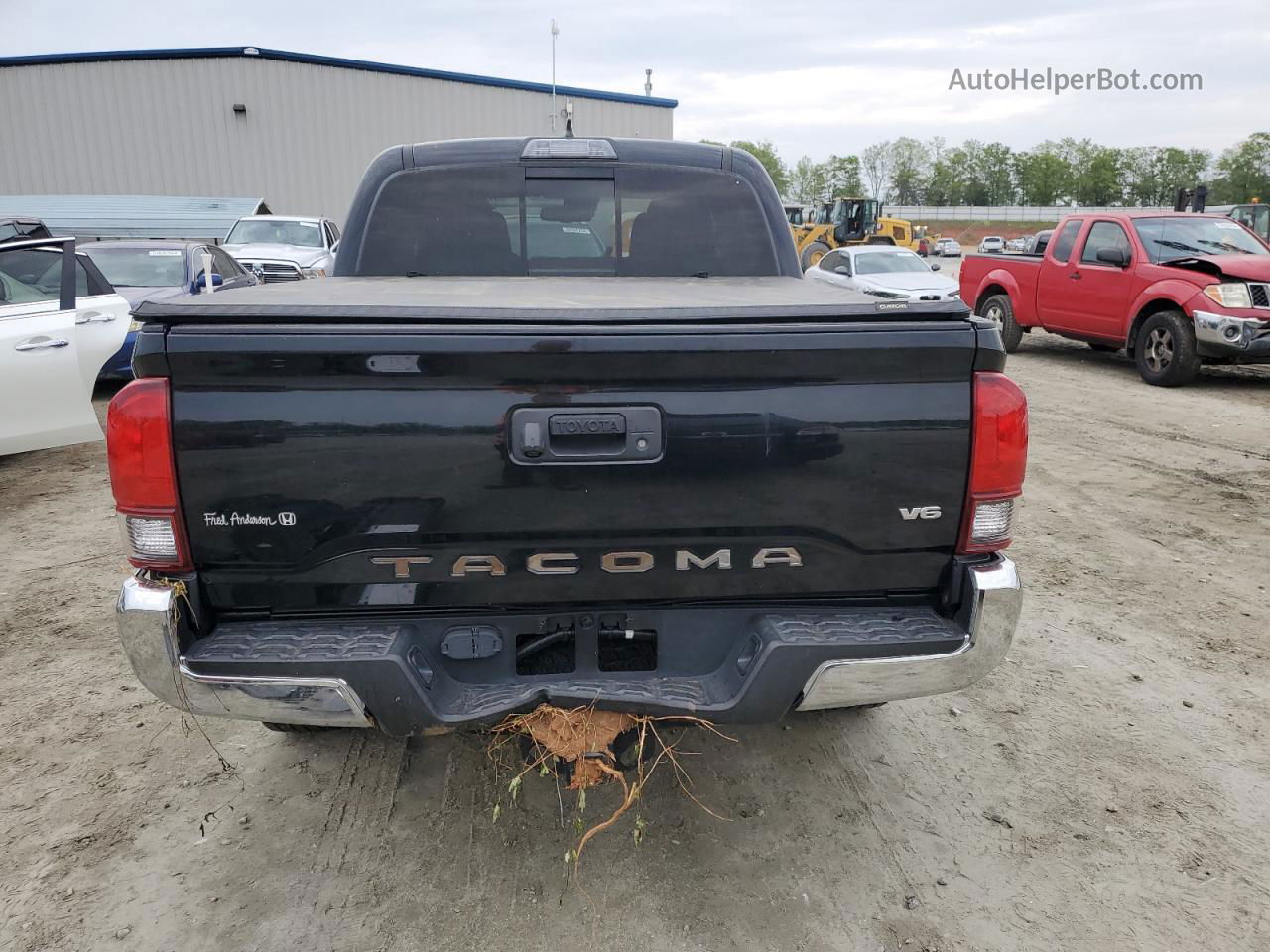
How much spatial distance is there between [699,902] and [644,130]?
35154mm

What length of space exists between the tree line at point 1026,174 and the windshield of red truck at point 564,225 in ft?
357

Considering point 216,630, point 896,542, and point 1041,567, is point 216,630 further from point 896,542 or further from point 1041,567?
point 1041,567

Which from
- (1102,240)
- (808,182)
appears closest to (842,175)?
(808,182)

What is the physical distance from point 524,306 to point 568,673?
38.4 inches

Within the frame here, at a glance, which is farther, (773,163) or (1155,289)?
(773,163)

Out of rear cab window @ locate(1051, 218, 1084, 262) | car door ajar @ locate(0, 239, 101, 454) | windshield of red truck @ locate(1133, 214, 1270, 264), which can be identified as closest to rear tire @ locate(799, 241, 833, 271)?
rear cab window @ locate(1051, 218, 1084, 262)

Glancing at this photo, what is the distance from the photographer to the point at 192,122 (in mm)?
29141

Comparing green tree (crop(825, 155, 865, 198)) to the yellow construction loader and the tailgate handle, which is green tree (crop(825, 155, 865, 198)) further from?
the tailgate handle

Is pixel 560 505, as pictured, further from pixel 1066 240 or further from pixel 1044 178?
pixel 1044 178

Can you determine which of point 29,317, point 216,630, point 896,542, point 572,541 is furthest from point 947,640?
point 29,317

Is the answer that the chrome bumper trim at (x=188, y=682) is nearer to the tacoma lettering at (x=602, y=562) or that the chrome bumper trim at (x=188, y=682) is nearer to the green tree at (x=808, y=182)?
the tacoma lettering at (x=602, y=562)

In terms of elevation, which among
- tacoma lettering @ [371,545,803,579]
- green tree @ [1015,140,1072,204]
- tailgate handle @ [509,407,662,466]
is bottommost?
tacoma lettering @ [371,545,803,579]

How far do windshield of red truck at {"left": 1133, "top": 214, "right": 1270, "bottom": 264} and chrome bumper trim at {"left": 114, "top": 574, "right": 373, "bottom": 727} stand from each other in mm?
11295

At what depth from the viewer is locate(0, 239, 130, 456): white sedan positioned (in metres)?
5.97
